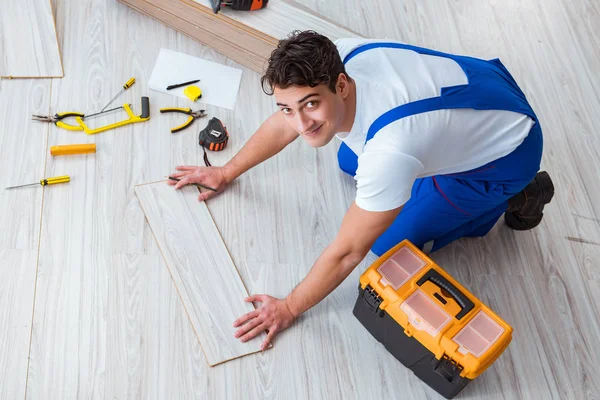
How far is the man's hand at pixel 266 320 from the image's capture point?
6.86ft

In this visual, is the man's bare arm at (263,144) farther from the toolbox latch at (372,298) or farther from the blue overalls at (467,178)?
the toolbox latch at (372,298)

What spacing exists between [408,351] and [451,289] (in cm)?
26

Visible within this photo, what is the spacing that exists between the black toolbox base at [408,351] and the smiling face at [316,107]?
582 mm

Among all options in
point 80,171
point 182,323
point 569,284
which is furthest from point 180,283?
point 569,284

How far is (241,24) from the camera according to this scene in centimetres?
271

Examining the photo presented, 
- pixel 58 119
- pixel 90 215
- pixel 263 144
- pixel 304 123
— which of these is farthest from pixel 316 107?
pixel 58 119

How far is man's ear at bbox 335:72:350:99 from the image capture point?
5.53 ft

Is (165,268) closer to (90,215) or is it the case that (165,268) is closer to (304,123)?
(90,215)

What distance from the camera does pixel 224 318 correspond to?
2.14 metres

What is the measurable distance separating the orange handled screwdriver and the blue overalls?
0.99 meters

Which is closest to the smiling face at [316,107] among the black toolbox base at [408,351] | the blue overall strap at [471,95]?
the blue overall strap at [471,95]

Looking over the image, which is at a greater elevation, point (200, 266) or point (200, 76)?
point (200, 76)

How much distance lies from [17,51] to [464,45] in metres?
2.14

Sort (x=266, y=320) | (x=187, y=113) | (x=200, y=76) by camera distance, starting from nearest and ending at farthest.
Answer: (x=266, y=320) < (x=187, y=113) < (x=200, y=76)
